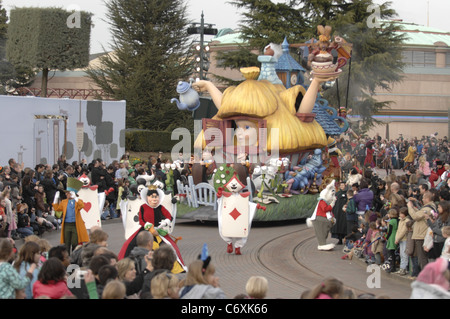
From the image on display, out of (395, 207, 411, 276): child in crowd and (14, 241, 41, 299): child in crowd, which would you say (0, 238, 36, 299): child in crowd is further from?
(395, 207, 411, 276): child in crowd

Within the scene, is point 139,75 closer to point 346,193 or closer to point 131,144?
point 131,144

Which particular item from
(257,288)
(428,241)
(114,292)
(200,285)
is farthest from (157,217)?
(257,288)

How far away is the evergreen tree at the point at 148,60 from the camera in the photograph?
37.7 metres

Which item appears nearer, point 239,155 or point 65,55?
point 239,155

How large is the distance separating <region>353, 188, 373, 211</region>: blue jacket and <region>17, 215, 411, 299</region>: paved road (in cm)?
107

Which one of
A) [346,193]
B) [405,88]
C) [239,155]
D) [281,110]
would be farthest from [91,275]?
[405,88]

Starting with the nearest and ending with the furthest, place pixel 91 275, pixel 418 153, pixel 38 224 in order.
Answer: pixel 91 275, pixel 38 224, pixel 418 153

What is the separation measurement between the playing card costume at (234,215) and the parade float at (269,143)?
3376 millimetres

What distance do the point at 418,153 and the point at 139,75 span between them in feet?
47.0

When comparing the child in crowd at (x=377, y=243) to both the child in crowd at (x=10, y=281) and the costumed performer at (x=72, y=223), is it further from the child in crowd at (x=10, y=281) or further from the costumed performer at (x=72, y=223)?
the child in crowd at (x=10, y=281)

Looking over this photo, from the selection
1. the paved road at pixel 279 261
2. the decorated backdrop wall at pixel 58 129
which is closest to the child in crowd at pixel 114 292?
the paved road at pixel 279 261

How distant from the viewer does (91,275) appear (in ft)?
24.3
